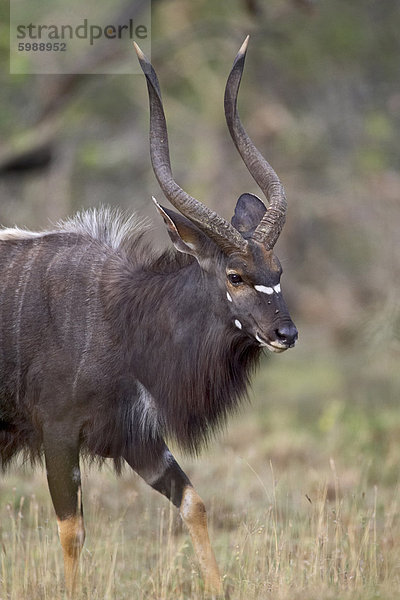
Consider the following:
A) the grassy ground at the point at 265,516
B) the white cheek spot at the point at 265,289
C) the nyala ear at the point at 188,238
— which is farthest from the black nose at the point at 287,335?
the grassy ground at the point at 265,516

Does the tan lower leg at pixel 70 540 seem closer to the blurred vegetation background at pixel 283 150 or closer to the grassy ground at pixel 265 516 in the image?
the grassy ground at pixel 265 516

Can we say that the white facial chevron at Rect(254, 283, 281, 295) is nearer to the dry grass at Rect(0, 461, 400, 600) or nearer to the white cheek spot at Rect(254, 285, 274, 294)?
the white cheek spot at Rect(254, 285, 274, 294)

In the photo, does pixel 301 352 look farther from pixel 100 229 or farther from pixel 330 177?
pixel 100 229

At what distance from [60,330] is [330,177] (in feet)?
29.9

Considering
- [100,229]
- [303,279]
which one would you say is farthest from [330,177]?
[100,229]

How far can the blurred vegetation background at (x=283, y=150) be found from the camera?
37.2 feet

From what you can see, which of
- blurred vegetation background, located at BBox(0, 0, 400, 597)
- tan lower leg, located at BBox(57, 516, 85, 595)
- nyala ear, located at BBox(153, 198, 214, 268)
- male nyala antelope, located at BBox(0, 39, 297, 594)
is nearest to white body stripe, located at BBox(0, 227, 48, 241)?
male nyala antelope, located at BBox(0, 39, 297, 594)

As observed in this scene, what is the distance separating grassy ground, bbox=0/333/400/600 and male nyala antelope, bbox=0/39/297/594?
10.1 inches

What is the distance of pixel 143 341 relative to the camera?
561 cm

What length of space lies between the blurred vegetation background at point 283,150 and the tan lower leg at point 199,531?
3688mm

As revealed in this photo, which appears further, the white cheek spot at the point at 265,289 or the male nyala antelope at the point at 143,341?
the male nyala antelope at the point at 143,341

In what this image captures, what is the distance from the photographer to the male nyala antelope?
540 centimetres

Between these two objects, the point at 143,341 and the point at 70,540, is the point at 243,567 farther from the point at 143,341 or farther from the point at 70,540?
the point at 143,341

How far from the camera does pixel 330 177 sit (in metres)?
14.1
